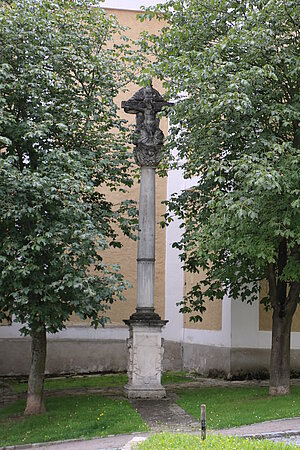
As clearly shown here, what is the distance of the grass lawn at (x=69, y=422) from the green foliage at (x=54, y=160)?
1598 mm

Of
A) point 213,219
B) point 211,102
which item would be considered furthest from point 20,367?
point 211,102

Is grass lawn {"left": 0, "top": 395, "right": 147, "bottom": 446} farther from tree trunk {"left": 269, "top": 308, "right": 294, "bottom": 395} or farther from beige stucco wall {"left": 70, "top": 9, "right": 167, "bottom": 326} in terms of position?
beige stucco wall {"left": 70, "top": 9, "right": 167, "bottom": 326}

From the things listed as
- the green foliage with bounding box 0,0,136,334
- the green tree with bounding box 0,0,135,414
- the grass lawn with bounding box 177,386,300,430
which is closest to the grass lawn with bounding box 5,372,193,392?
the grass lawn with bounding box 177,386,300,430

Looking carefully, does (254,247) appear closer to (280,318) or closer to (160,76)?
(280,318)

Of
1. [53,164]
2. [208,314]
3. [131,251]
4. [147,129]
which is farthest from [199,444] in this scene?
[131,251]

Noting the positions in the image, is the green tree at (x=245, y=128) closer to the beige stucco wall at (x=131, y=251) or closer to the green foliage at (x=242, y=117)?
the green foliage at (x=242, y=117)

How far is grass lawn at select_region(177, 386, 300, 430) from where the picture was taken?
32.6 ft

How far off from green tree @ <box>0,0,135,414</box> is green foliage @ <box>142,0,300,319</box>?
1.55 m

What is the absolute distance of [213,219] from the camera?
429 inches

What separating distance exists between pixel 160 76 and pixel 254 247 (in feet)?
14.0

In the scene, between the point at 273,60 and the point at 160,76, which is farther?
the point at 160,76

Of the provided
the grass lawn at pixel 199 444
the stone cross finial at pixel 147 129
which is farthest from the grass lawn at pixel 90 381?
the grass lawn at pixel 199 444

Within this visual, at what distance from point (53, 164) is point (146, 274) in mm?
3831

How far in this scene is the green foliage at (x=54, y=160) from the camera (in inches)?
383
